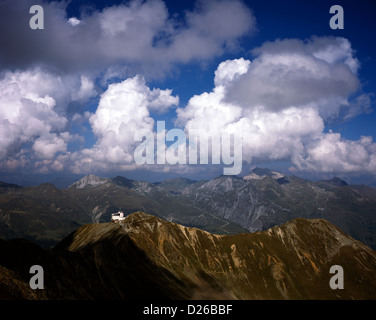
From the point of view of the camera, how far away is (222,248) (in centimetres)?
19888

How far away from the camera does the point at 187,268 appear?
17075cm

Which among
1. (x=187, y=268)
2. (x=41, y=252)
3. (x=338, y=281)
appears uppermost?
(x=41, y=252)

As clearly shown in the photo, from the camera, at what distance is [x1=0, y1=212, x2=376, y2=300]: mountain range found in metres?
109

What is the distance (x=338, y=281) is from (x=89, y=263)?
544ft

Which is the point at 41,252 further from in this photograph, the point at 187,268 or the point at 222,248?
the point at 222,248

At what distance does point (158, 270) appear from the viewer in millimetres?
152625

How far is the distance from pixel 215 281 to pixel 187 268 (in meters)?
18.9

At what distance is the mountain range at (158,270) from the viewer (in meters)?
109

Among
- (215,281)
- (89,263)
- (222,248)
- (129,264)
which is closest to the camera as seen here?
(89,263)

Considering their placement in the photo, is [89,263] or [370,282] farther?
[370,282]
